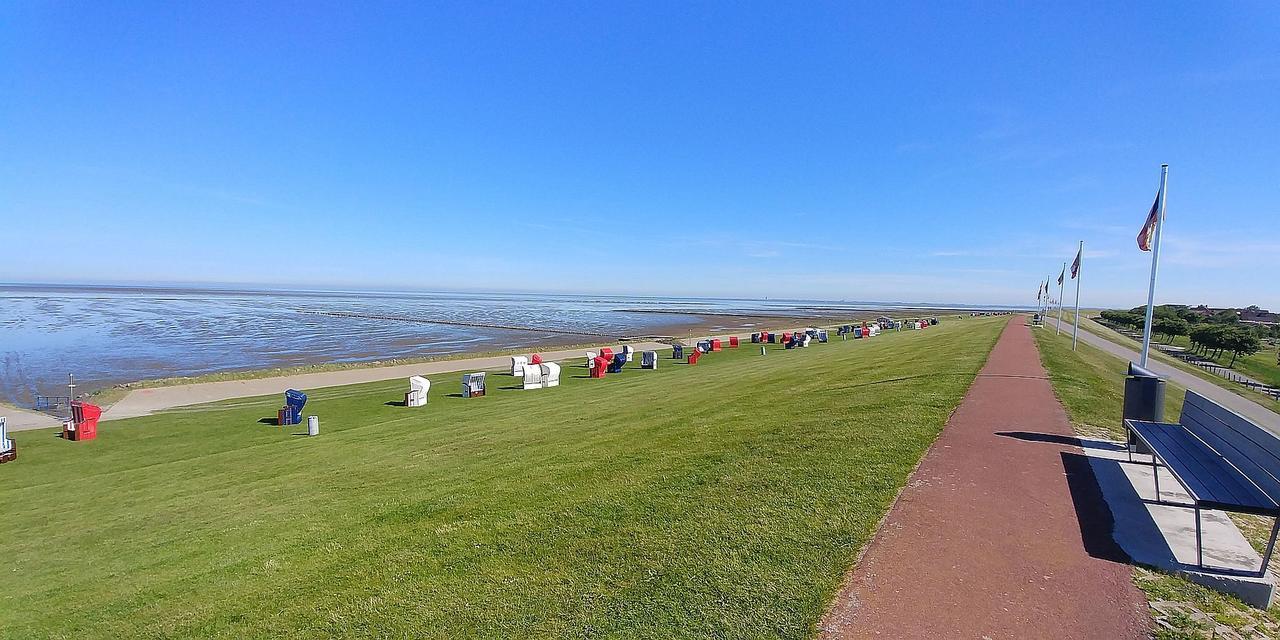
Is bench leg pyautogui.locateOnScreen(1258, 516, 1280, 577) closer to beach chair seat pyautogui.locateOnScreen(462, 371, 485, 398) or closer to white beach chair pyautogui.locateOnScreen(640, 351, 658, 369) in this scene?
beach chair seat pyautogui.locateOnScreen(462, 371, 485, 398)

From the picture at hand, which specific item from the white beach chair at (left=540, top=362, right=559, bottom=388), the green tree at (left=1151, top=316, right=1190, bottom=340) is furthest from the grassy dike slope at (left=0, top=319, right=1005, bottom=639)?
the green tree at (left=1151, top=316, right=1190, bottom=340)

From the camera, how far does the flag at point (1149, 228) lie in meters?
12.1

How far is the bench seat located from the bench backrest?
69 millimetres

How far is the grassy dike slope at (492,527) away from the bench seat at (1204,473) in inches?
95.9

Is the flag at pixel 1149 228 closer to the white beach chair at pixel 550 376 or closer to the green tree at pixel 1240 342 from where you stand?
the white beach chair at pixel 550 376

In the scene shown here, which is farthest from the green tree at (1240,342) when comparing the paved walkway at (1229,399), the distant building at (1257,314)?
the distant building at (1257,314)

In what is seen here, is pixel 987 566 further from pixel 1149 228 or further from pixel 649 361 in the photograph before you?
pixel 649 361

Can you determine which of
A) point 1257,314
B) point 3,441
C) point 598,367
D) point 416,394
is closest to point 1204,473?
point 416,394

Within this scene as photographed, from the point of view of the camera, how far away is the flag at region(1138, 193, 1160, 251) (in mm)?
12109

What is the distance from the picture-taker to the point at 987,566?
469 cm

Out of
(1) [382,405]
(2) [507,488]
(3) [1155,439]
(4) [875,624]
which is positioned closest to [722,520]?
(4) [875,624]

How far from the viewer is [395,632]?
4320 millimetres

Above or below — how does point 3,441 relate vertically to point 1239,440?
below

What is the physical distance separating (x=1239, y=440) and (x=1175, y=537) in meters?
1.28
